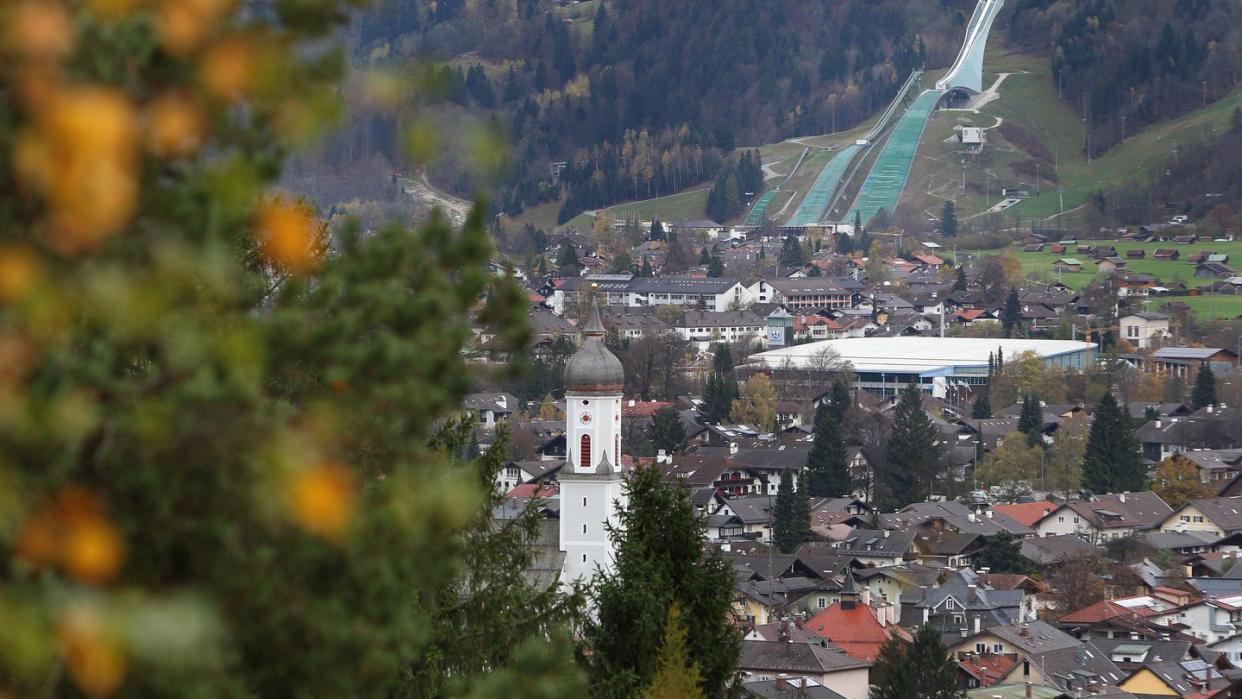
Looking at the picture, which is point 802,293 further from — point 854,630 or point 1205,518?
point 854,630

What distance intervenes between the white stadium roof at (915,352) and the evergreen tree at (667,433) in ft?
34.8

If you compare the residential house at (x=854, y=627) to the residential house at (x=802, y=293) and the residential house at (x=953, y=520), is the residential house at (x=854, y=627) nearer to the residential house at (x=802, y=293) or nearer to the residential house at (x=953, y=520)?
the residential house at (x=953, y=520)

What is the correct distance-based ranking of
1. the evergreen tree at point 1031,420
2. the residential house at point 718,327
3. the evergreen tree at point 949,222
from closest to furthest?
1. the evergreen tree at point 1031,420
2. the residential house at point 718,327
3. the evergreen tree at point 949,222

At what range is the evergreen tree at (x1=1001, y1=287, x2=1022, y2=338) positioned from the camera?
61344 mm

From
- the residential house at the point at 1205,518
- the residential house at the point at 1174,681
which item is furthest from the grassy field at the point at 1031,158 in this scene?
the residential house at the point at 1174,681

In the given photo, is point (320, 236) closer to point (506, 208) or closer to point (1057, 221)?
point (1057, 221)

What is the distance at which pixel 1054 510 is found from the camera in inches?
1379

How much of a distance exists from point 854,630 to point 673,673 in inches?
699

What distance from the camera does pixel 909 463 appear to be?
127 feet

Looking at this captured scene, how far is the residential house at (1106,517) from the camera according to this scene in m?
34.1

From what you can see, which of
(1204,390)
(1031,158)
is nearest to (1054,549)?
(1204,390)

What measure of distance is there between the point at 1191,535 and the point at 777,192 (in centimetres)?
5896

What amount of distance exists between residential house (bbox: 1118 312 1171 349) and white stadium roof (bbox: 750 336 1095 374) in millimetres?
2690

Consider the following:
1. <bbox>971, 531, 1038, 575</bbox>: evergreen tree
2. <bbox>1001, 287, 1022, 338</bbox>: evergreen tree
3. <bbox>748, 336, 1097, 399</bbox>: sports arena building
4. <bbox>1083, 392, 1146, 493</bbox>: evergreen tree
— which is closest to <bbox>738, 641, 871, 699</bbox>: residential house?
<bbox>971, 531, 1038, 575</bbox>: evergreen tree
